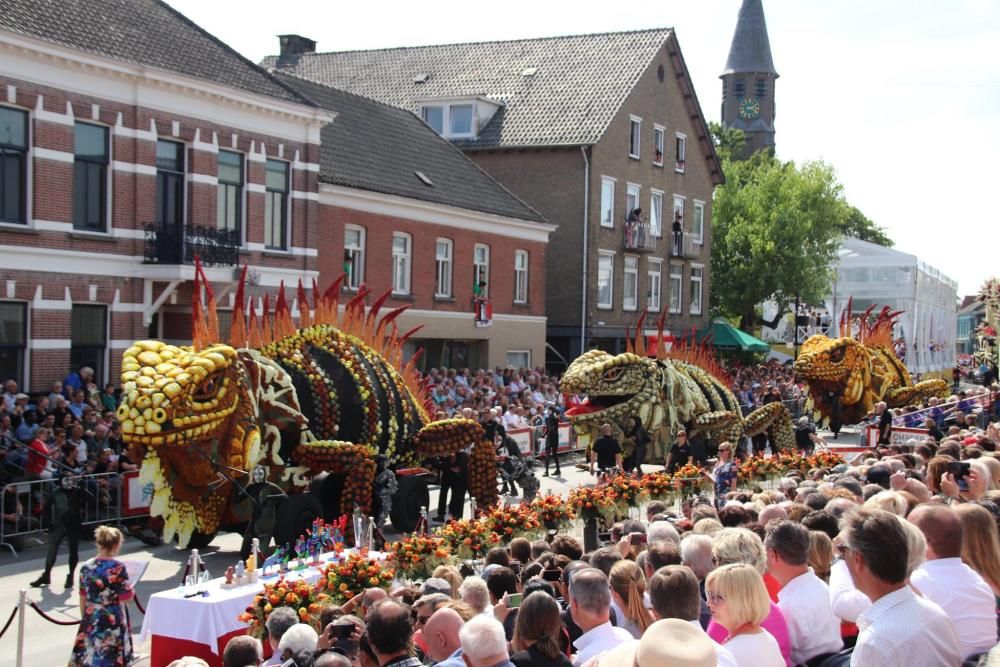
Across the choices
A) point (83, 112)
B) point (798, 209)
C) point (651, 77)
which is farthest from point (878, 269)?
point (83, 112)

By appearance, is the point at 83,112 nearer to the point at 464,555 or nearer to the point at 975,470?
the point at 464,555

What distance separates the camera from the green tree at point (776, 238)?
4581 cm

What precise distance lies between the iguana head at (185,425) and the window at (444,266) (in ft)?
58.0

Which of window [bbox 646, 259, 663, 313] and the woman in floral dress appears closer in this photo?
the woman in floral dress

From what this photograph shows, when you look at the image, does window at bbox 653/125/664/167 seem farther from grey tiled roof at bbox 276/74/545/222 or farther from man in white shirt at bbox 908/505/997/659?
man in white shirt at bbox 908/505/997/659

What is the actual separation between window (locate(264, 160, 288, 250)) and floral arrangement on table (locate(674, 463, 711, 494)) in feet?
39.7

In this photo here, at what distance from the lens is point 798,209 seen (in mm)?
46156

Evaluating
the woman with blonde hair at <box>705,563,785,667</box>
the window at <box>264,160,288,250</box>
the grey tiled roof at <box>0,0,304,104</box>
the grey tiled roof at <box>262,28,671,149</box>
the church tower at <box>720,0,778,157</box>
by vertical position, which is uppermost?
the church tower at <box>720,0,778,157</box>

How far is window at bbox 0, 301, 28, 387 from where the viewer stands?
59.8ft

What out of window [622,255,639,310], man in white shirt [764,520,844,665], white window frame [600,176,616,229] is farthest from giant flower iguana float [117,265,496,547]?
window [622,255,639,310]

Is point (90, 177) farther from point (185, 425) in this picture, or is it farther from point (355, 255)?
point (185, 425)

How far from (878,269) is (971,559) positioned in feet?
172

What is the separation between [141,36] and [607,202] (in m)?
19.1

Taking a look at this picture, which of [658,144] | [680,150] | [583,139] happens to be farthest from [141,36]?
[680,150]
